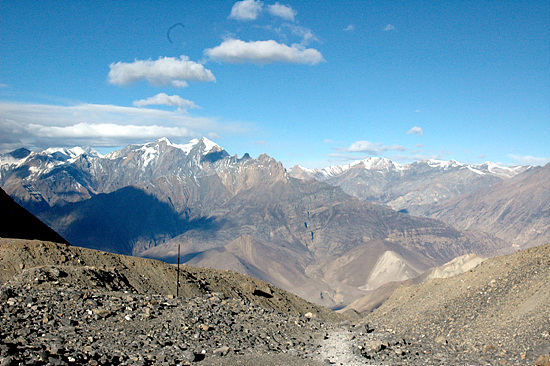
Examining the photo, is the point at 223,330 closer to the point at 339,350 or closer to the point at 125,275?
the point at 339,350

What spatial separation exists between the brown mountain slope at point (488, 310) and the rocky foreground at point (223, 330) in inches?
3.2

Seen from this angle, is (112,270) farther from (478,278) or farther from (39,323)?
(478,278)

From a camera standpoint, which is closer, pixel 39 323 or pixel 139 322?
pixel 39 323

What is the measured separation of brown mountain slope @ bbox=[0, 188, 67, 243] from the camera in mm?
61875

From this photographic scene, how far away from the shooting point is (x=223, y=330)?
802 inches

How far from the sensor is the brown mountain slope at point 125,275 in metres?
28.0

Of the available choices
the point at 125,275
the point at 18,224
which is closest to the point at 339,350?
the point at 125,275

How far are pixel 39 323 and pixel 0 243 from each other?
27190mm

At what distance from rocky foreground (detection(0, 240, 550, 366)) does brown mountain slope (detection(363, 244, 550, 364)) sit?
8 cm

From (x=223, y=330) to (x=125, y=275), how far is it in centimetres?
1726

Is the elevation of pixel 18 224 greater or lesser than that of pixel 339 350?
lesser

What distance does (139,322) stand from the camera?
18.8 meters

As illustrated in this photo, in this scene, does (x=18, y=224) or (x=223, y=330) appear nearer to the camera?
(x=223, y=330)

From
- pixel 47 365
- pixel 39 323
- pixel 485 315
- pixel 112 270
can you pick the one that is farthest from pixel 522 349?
pixel 112 270
